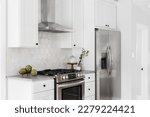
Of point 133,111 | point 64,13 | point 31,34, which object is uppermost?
point 64,13

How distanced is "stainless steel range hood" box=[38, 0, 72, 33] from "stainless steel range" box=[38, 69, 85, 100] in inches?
29.7

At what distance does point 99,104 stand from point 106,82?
2.11 metres

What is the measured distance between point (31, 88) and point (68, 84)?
29.6 inches

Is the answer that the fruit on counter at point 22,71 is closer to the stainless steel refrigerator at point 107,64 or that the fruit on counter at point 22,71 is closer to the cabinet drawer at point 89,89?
the cabinet drawer at point 89,89

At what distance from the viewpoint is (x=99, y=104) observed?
2.34 m

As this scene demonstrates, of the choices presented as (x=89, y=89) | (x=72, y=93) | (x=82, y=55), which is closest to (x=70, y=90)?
(x=72, y=93)

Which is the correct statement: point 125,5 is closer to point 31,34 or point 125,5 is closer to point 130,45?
point 130,45

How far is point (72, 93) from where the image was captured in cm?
370

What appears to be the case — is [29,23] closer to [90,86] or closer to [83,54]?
[83,54]

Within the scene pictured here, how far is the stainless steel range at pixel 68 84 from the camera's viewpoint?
3363 millimetres

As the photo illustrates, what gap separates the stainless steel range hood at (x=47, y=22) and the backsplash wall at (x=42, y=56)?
0.27 m
